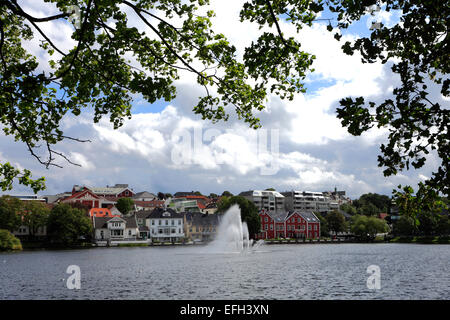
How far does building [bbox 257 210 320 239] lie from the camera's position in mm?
137875

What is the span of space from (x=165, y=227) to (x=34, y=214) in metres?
35.3

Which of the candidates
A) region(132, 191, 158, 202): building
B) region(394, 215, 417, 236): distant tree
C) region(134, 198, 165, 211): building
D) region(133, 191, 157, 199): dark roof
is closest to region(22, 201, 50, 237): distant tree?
region(134, 198, 165, 211): building

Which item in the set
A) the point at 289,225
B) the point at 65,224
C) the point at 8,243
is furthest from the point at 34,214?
the point at 289,225

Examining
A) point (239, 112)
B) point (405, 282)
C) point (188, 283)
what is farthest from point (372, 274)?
point (239, 112)

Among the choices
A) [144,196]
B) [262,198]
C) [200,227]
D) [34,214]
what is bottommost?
[200,227]

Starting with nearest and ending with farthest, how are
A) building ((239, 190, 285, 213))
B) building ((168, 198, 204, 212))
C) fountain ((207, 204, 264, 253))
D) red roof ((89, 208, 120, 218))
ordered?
fountain ((207, 204, 264, 253))
red roof ((89, 208, 120, 218))
building ((168, 198, 204, 212))
building ((239, 190, 285, 213))

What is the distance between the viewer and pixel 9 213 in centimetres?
9356

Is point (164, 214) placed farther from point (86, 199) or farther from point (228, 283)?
point (228, 283)

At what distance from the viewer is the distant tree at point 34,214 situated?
10019 centimetres

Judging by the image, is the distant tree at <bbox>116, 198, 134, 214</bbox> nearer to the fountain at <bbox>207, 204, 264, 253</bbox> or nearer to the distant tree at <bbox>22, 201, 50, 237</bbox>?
the distant tree at <bbox>22, 201, 50, 237</bbox>

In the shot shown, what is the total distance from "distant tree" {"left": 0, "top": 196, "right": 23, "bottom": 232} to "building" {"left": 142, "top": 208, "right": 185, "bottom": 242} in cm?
3557

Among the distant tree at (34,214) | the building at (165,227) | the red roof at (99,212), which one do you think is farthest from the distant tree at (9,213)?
the building at (165,227)
